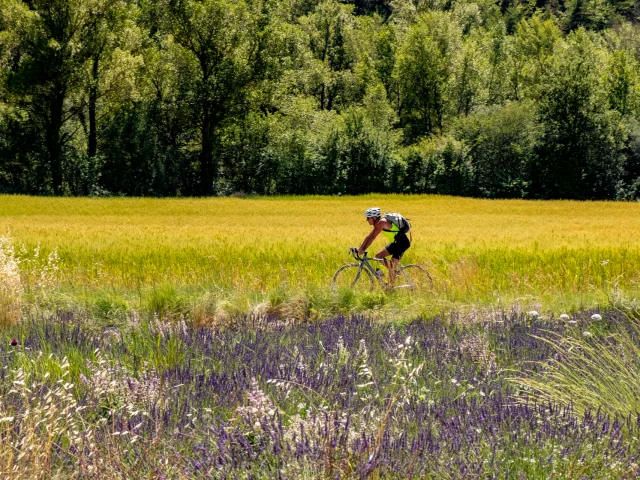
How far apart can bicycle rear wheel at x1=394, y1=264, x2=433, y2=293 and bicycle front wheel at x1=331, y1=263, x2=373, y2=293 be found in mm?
451

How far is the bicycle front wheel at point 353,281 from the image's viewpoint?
35.4 feet

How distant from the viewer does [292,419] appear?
11.5ft

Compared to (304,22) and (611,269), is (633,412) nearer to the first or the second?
(611,269)

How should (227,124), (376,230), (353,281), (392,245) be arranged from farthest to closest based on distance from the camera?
(227,124), (353,281), (392,245), (376,230)

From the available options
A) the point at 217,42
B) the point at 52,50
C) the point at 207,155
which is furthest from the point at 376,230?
A: the point at 207,155

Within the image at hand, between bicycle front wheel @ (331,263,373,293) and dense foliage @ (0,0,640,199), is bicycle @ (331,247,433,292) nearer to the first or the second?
bicycle front wheel @ (331,263,373,293)

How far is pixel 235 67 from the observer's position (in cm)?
4972

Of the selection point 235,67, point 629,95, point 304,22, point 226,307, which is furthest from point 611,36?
point 226,307

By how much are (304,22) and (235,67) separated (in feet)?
129

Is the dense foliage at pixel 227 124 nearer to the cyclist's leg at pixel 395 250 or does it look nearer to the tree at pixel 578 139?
the tree at pixel 578 139

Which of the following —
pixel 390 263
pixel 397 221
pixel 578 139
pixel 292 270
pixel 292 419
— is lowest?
pixel 292 270

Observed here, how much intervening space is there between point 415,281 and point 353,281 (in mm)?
962

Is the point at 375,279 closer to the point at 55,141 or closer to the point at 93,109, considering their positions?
the point at 55,141

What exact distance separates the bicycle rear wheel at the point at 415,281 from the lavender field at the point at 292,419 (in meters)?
4.50
